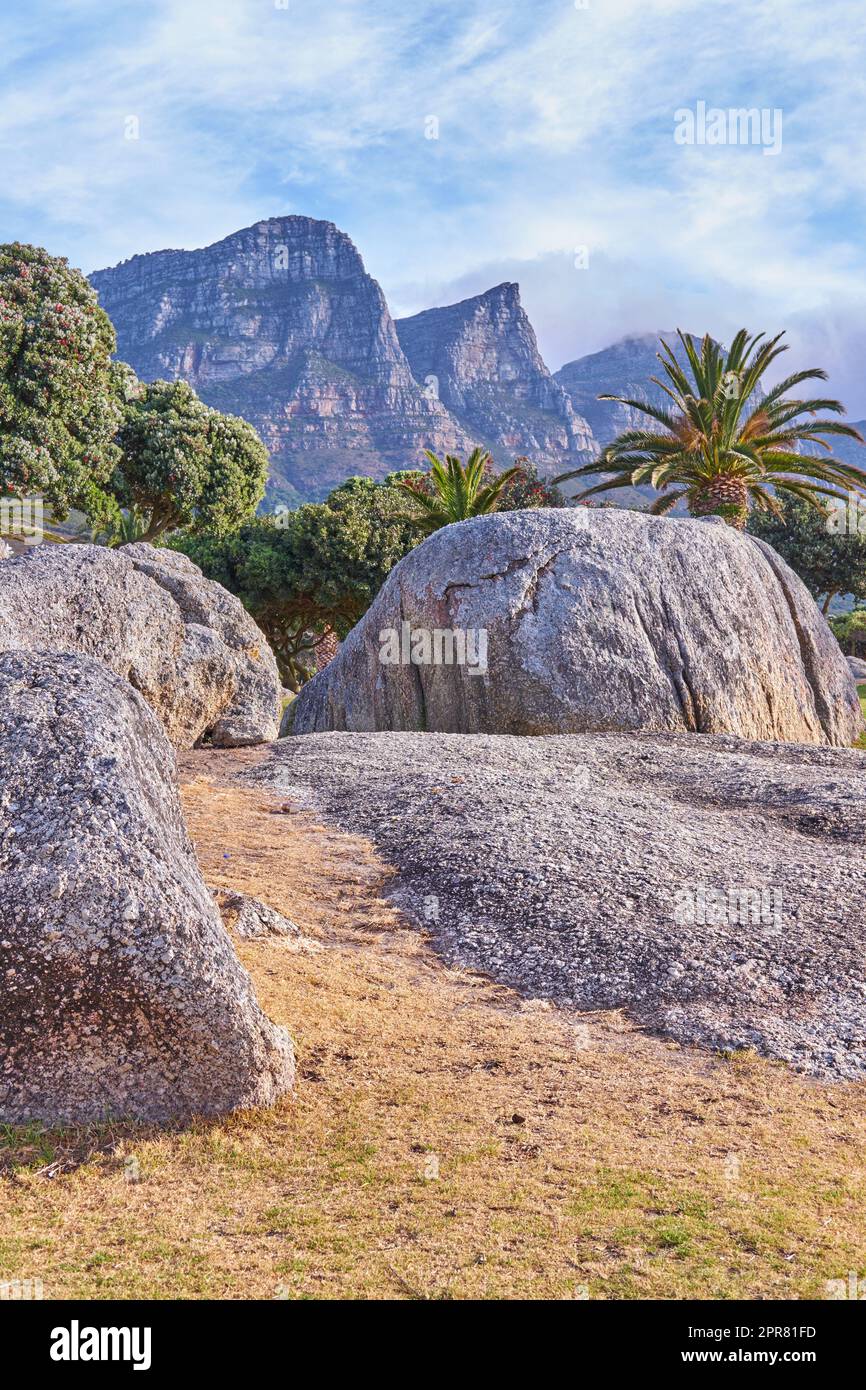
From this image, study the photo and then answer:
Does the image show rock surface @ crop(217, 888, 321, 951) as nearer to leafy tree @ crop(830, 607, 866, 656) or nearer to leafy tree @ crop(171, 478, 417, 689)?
leafy tree @ crop(171, 478, 417, 689)

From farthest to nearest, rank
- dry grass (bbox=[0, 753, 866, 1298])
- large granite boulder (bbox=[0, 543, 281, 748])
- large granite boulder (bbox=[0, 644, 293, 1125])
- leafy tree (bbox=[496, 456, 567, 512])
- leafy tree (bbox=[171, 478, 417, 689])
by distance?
leafy tree (bbox=[496, 456, 567, 512]) < leafy tree (bbox=[171, 478, 417, 689]) < large granite boulder (bbox=[0, 543, 281, 748]) < large granite boulder (bbox=[0, 644, 293, 1125]) < dry grass (bbox=[0, 753, 866, 1298])

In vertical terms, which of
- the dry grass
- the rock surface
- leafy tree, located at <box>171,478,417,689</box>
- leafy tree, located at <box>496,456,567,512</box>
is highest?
leafy tree, located at <box>496,456,567,512</box>

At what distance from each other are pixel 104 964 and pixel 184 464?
3282 centimetres

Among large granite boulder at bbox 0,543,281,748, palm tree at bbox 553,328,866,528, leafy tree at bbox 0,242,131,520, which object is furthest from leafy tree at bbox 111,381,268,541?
large granite boulder at bbox 0,543,281,748

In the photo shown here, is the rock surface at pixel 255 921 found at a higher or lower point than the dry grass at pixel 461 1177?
higher

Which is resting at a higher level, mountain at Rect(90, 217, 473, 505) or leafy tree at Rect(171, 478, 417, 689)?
mountain at Rect(90, 217, 473, 505)

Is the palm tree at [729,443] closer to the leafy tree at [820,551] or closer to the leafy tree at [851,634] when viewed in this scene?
the leafy tree at [851,634]

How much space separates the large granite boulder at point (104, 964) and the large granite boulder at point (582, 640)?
36.6ft

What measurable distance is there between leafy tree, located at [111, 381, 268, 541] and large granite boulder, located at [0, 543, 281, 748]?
19.3 meters

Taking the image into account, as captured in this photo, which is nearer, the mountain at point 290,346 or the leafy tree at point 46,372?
the leafy tree at point 46,372

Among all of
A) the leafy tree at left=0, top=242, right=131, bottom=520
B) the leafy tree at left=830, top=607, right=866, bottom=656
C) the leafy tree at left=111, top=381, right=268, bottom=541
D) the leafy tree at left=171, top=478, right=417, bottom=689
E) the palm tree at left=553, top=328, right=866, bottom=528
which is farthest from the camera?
the leafy tree at left=830, top=607, right=866, bottom=656

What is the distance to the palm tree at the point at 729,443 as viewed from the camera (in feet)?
73.8

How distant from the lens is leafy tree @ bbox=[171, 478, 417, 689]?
37.5m

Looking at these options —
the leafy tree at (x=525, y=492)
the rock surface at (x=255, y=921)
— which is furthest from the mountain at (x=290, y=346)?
the rock surface at (x=255, y=921)
